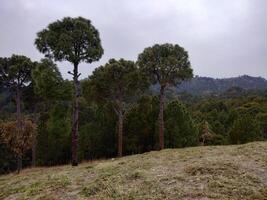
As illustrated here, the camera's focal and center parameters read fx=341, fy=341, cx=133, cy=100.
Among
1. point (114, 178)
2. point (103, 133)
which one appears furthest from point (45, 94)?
point (103, 133)

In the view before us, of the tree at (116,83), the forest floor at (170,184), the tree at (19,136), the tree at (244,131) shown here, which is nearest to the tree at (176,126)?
the tree at (244,131)

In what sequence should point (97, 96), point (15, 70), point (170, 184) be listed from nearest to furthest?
point (170, 184)
point (15, 70)
point (97, 96)

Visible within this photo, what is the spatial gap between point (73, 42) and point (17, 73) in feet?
27.0

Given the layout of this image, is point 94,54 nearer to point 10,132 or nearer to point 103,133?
point 10,132

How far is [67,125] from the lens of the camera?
27500 millimetres

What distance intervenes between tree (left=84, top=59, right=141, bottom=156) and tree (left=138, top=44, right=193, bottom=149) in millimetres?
1600

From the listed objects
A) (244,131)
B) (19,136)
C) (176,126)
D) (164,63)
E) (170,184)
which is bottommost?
(170,184)

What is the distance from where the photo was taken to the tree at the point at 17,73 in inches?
1024

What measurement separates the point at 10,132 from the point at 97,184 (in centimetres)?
1831

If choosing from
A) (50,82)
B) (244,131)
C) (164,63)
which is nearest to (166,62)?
(164,63)

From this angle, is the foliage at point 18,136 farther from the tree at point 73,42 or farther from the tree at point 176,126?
the tree at point 176,126

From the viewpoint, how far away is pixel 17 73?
1049 inches

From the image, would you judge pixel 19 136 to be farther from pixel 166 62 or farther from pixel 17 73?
pixel 166 62

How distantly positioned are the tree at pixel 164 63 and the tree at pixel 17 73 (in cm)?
902
